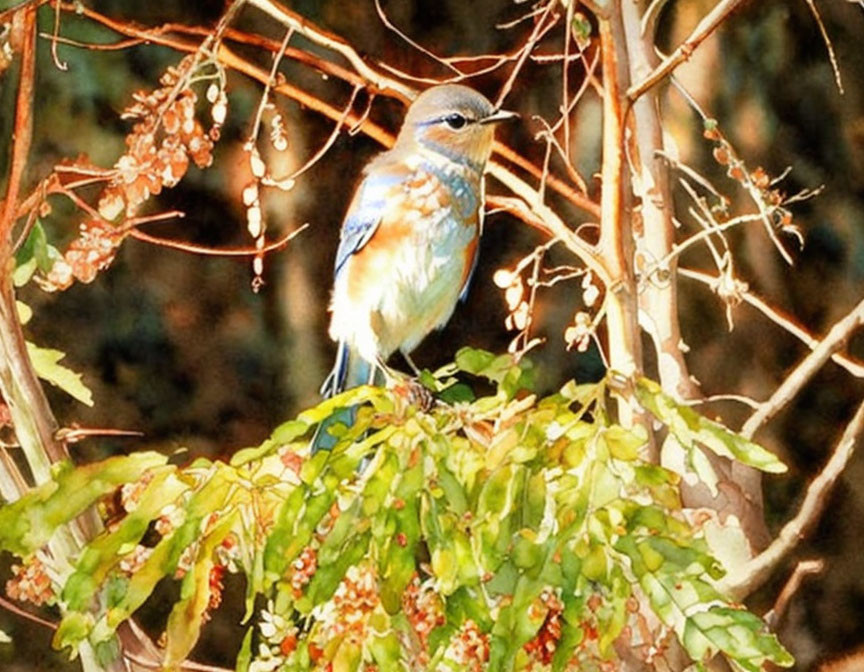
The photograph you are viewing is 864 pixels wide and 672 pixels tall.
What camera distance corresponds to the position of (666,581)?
4.92 ft

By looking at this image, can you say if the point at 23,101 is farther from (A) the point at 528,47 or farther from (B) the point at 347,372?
(A) the point at 528,47

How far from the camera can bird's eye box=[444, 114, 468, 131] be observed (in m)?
1.90

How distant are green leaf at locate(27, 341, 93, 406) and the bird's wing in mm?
354

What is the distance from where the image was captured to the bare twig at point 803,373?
6.07ft

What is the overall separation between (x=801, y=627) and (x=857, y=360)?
321 mm

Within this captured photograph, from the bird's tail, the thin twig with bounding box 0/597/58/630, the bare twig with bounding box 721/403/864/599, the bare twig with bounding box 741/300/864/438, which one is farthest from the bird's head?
the thin twig with bounding box 0/597/58/630

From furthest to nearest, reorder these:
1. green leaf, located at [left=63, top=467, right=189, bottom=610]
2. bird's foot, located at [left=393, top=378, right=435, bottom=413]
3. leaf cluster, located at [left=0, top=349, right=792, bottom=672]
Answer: bird's foot, located at [left=393, top=378, right=435, bottom=413], green leaf, located at [left=63, top=467, right=189, bottom=610], leaf cluster, located at [left=0, top=349, right=792, bottom=672]

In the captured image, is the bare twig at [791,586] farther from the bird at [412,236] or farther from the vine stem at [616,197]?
the bird at [412,236]

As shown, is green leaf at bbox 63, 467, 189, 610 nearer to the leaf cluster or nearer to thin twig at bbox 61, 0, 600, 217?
the leaf cluster

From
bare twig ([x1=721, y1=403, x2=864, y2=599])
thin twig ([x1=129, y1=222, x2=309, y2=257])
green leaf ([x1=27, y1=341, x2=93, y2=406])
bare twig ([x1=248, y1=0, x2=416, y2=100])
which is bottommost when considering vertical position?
bare twig ([x1=721, y1=403, x2=864, y2=599])

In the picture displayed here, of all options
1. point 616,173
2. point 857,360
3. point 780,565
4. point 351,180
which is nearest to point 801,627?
point 780,565

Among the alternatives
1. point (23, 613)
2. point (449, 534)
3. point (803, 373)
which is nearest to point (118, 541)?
point (449, 534)

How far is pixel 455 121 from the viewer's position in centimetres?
190

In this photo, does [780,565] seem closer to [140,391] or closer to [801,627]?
[801,627]
